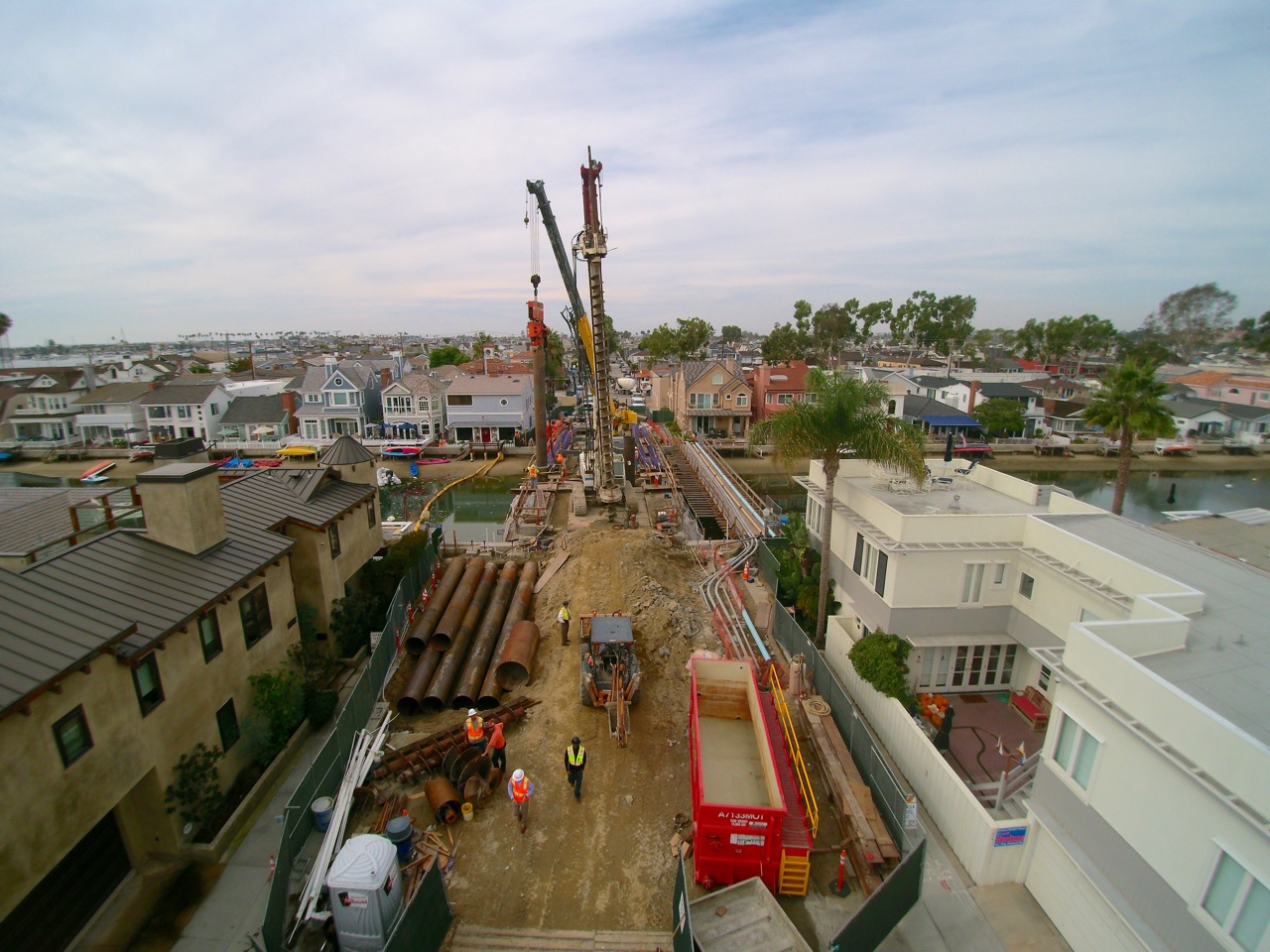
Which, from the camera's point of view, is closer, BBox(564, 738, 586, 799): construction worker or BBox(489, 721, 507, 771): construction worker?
BBox(564, 738, 586, 799): construction worker

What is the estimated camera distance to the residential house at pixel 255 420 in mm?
63344

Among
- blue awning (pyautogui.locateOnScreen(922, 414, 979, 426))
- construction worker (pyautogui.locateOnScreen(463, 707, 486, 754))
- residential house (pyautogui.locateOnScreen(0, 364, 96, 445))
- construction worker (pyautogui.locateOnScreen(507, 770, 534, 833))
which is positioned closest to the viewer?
construction worker (pyautogui.locateOnScreen(507, 770, 534, 833))

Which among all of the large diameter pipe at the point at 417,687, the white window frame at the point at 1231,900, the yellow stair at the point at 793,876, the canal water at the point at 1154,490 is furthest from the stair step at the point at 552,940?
the canal water at the point at 1154,490

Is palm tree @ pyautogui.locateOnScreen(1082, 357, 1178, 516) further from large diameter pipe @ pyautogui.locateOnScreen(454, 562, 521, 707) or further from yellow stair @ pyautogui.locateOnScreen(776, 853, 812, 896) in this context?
large diameter pipe @ pyautogui.locateOnScreen(454, 562, 521, 707)

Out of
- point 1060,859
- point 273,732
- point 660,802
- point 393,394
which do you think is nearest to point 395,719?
point 273,732

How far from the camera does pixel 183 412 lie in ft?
206

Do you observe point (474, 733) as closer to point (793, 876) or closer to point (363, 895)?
point (363, 895)

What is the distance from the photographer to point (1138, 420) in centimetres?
2570

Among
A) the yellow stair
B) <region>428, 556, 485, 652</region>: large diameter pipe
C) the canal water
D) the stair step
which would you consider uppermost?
<region>428, 556, 485, 652</region>: large diameter pipe

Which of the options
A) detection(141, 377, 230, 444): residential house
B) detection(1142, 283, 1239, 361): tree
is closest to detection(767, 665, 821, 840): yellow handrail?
detection(141, 377, 230, 444): residential house

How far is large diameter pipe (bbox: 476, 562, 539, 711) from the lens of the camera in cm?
1686

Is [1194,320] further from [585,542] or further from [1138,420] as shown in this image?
[585,542]

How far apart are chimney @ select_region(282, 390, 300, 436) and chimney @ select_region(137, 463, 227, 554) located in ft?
186

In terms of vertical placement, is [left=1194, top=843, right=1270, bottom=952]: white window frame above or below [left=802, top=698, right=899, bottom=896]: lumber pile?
above
